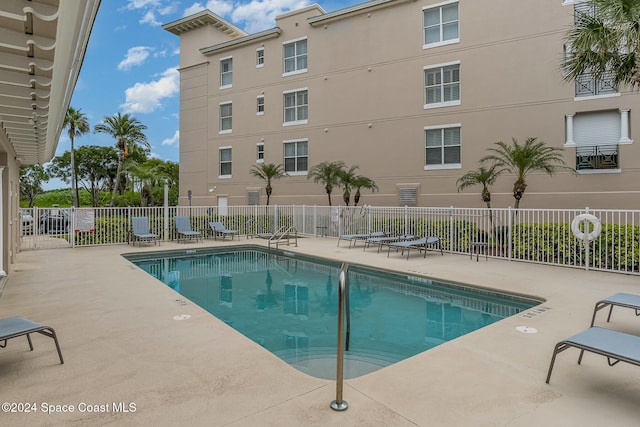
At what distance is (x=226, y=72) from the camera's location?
25406 millimetres

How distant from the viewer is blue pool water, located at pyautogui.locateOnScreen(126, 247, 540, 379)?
5.23 metres

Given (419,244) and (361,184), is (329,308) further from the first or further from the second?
(361,184)

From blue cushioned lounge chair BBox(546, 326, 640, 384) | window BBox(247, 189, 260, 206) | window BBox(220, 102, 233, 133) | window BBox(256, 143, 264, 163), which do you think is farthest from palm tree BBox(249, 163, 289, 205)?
blue cushioned lounge chair BBox(546, 326, 640, 384)

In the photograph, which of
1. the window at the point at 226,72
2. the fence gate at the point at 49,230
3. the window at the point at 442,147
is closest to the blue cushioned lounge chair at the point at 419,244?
the window at the point at 442,147

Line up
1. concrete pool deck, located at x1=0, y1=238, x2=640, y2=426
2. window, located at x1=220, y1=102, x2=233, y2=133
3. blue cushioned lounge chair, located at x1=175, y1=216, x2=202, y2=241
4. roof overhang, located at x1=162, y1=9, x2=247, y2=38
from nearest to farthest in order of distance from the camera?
1. concrete pool deck, located at x1=0, y1=238, x2=640, y2=426
2. blue cushioned lounge chair, located at x1=175, y1=216, x2=202, y2=241
3. window, located at x1=220, y1=102, x2=233, y2=133
4. roof overhang, located at x1=162, y1=9, x2=247, y2=38

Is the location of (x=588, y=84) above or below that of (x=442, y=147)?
above

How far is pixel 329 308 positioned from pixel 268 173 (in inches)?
593

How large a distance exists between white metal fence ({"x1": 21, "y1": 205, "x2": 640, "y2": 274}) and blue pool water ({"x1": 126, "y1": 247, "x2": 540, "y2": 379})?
141 inches

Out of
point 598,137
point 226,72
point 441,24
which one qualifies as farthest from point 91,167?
point 598,137

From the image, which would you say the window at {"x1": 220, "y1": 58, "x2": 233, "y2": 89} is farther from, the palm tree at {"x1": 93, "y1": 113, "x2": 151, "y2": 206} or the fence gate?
the palm tree at {"x1": 93, "y1": 113, "x2": 151, "y2": 206}

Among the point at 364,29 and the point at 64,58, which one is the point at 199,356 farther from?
the point at 364,29

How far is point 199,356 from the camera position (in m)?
4.23

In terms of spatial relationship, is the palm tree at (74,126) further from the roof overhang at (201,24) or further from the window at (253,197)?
the window at (253,197)

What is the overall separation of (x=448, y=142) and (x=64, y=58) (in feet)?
54.8
